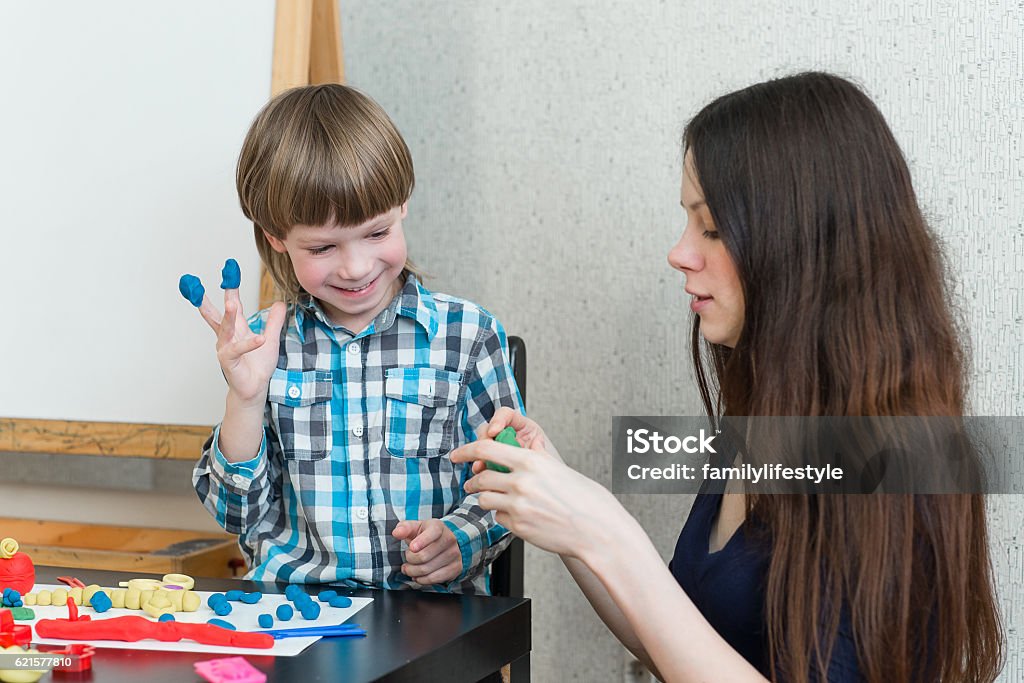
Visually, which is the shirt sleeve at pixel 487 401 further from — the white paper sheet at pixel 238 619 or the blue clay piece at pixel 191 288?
the blue clay piece at pixel 191 288

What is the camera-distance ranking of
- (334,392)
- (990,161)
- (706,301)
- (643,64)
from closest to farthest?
(706,301), (334,392), (990,161), (643,64)

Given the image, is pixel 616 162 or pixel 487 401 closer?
pixel 487 401

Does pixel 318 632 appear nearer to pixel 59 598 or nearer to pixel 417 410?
pixel 59 598

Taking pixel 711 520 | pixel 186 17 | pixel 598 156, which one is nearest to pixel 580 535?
pixel 711 520

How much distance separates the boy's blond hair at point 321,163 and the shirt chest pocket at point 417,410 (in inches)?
7.9

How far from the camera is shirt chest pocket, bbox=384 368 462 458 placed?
1.14 m

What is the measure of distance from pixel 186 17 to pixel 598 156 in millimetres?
641

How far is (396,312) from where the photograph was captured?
1166 mm

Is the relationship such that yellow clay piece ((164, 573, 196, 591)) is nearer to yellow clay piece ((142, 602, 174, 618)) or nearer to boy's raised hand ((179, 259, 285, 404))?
yellow clay piece ((142, 602, 174, 618))

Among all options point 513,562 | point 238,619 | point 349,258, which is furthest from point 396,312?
point 238,619

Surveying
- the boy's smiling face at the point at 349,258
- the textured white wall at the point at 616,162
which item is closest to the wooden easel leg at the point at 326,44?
the textured white wall at the point at 616,162

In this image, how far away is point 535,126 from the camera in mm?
1495

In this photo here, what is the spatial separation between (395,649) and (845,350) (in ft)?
1.53

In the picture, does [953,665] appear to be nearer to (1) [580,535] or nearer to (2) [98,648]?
(1) [580,535]
